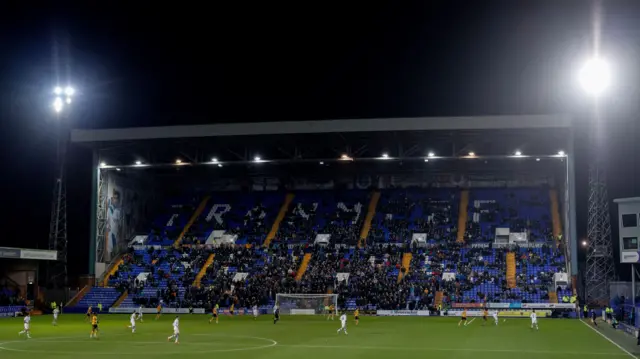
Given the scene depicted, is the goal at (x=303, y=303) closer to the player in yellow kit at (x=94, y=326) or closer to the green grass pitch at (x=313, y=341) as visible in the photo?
the green grass pitch at (x=313, y=341)

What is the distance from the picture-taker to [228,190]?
86812 mm

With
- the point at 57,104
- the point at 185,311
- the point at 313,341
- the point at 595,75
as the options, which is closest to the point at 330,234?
the point at 185,311

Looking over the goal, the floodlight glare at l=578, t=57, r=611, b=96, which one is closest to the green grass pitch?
the goal

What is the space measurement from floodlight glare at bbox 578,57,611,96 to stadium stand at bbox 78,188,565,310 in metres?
20.3

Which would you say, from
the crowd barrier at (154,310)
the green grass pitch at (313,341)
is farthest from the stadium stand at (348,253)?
the green grass pitch at (313,341)

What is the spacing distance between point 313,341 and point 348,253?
33370 millimetres

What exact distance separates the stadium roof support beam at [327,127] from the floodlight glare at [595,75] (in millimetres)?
12891

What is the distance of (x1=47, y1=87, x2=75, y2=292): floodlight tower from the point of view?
6456 cm

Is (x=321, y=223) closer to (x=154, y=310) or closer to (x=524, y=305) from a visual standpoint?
(x=154, y=310)

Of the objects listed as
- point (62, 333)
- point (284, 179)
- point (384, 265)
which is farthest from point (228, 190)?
point (62, 333)

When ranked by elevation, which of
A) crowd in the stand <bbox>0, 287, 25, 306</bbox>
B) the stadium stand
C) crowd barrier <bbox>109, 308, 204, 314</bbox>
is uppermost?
the stadium stand

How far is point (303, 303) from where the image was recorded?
62438 millimetres

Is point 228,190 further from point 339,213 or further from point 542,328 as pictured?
point 542,328

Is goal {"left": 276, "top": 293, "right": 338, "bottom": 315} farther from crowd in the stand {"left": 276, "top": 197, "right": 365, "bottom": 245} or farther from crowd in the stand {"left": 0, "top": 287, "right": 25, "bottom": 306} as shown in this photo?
crowd in the stand {"left": 0, "top": 287, "right": 25, "bottom": 306}
